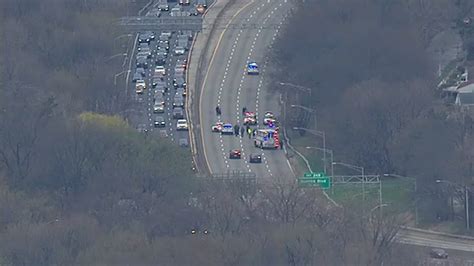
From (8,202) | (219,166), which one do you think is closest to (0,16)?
(219,166)

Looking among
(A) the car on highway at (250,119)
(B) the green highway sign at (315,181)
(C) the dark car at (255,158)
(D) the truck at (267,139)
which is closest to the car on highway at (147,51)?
(A) the car on highway at (250,119)

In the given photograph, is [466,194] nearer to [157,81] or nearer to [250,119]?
[250,119]

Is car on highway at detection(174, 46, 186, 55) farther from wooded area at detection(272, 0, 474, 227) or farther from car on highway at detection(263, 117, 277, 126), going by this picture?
car on highway at detection(263, 117, 277, 126)

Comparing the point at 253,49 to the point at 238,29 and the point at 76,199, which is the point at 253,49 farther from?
the point at 76,199

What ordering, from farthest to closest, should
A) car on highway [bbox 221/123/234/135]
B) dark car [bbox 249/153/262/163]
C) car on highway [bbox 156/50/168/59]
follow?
car on highway [bbox 156/50/168/59] < car on highway [bbox 221/123/234/135] < dark car [bbox 249/153/262/163]

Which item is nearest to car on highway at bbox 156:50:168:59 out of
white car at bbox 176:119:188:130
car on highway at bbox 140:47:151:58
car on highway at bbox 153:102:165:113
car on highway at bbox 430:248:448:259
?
car on highway at bbox 140:47:151:58

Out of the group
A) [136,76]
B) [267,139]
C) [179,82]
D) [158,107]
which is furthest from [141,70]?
[267,139]
